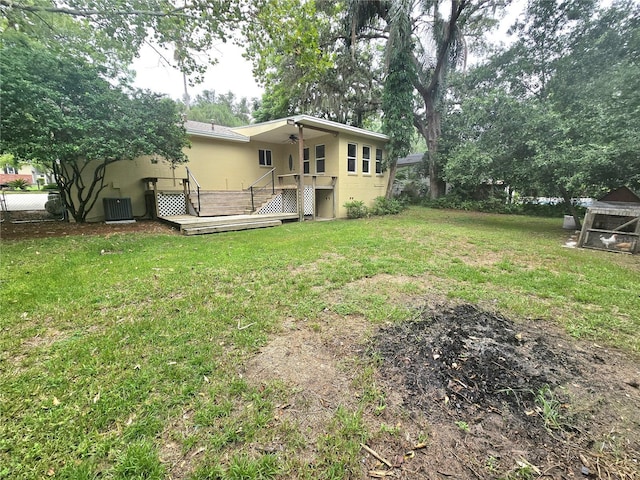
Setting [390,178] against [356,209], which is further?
[390,178]

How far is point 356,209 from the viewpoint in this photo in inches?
474

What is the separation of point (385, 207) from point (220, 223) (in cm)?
782

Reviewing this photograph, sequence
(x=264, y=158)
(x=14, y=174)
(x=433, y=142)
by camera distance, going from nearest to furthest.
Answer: (x=264, y=158) < (x=433, y=142) < (x=14, y=174)

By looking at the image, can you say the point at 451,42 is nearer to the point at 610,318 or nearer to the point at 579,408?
the point at 610,318

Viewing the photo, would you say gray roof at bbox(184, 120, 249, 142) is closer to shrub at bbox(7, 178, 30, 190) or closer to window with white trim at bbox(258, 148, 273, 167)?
window with white trim at bbox(258, 148, 273, 167)

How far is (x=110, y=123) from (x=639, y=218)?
1283 cm

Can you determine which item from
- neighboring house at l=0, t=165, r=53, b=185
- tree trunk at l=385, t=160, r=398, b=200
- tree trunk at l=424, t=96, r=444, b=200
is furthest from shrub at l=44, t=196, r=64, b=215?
neighboring house at l=0, t=165, r=53, b=185

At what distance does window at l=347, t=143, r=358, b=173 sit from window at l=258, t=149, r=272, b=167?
443 cm

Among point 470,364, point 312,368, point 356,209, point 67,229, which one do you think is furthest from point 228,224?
point 470,364

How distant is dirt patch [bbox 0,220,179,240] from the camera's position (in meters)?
6.95

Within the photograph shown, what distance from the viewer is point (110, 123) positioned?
717cm

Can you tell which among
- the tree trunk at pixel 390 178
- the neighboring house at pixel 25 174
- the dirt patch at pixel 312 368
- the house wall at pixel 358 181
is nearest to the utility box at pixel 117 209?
the house wall at pixel 358 181

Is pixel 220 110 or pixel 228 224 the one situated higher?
pixel 220 110

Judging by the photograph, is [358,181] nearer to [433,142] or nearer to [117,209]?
[433,142]
